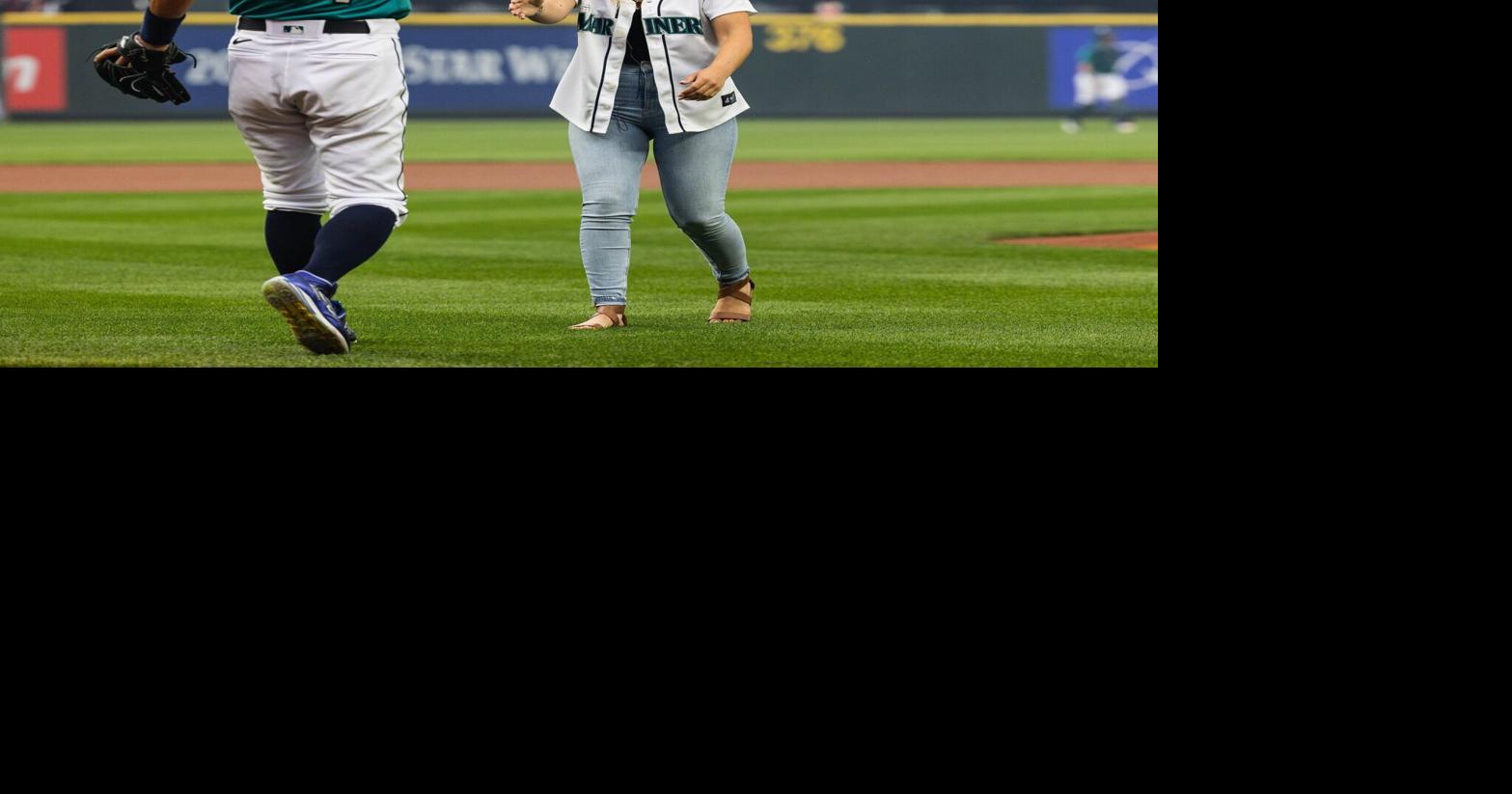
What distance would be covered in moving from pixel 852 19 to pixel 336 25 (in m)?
28.8

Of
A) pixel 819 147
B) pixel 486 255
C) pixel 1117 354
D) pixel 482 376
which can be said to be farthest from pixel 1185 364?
pixel 819 147

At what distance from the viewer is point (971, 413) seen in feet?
16.5

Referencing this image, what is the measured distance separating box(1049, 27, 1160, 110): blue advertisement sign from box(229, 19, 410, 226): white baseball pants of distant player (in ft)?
97.8

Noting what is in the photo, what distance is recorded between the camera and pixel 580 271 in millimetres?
10125

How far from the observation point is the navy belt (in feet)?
20.1

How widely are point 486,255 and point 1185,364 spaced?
6.29 metres

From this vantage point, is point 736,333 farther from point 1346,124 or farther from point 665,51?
point 1346,124

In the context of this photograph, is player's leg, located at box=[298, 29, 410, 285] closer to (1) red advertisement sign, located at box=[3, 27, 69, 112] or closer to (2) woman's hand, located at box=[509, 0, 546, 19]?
(2) woman's hand, located at box=[509, 0, 546, 19]

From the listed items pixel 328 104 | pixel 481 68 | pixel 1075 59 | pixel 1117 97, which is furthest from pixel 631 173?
pixel 1075 59

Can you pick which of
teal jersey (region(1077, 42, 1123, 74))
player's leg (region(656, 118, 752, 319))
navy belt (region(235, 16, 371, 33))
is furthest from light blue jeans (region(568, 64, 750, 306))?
teal jersey (region(1077, 42, 1123, 74))

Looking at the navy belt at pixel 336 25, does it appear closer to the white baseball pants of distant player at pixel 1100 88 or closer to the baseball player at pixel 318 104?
the baseball player at pixel 318 104

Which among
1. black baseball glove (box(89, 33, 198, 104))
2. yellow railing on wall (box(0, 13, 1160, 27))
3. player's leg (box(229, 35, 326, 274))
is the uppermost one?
yellow railing on wall (box(0, 13, 1160, 27))

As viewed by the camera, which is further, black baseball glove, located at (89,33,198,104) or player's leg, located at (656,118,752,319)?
player's leg, located at (656,118,752,319)

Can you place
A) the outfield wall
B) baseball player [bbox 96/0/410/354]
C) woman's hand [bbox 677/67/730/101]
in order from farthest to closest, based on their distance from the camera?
the outfield wall
woman's hand [bbox 677/67/730/101]
baseball player [bbox 96/0/410/354]
